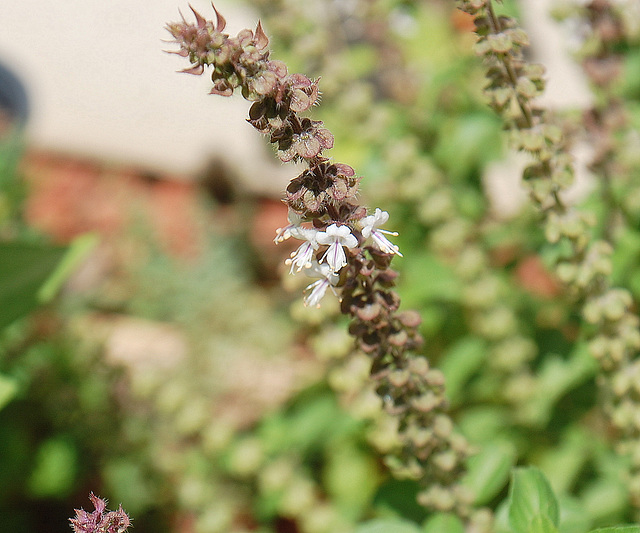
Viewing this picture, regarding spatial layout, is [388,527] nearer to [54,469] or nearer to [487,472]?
[487,472]

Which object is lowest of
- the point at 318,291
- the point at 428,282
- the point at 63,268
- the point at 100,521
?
the point at 100,521

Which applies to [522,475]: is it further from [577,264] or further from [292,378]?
[292,378]

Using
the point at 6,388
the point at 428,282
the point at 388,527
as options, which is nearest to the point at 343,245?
the point at 388,527

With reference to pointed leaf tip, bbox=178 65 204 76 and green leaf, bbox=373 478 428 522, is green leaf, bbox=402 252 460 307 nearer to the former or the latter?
green leaf, bbox=373 478 428 522

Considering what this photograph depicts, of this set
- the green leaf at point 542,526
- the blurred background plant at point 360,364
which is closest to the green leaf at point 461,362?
the blurred background plant at point 360,364

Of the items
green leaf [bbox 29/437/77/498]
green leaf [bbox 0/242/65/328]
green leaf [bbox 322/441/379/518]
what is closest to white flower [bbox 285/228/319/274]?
green leaf [bbox 0/242/65/328]

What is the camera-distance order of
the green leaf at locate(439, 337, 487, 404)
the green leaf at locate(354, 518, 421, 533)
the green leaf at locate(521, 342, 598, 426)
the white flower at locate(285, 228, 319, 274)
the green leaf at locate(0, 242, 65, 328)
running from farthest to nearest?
the green leaf at locate(439, 337, 487, 404) → the green leaf at locate(521, 342, 598, 426) → the green leaf at locate(0, 242, 65, 328) → the green leaf at locate(354, 518, 421, 533) → the white flower at locate(285, 228, 319, 274)

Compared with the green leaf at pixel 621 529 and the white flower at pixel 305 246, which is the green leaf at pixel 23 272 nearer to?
the white flower at pixel 305 246
